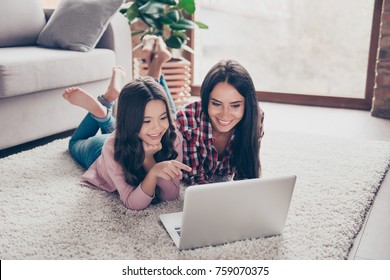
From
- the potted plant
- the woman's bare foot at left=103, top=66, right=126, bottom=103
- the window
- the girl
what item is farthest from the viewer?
the window

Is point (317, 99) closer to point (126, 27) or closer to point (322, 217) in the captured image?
point (126, 27)

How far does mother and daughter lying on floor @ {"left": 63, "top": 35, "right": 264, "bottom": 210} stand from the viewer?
142cm

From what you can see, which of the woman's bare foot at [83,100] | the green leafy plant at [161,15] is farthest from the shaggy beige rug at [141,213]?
the green leafy plant at [161,15]

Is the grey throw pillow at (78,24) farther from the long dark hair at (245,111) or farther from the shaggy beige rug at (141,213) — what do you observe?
the long dark hair at (245,111)

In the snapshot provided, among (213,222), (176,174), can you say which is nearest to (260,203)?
(213,222)

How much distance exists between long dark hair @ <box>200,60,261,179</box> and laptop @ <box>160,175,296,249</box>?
31 cm

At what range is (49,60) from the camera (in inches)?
85.1

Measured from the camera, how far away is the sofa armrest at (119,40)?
264cm

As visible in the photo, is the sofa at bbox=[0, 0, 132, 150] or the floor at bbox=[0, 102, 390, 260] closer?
the floor at bbox=[0, 102, 390, 260]

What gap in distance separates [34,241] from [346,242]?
844 mm

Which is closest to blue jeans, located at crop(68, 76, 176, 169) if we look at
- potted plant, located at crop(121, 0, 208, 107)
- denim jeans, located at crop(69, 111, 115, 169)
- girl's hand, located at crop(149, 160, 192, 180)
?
denim jeans, located at crop(69, 111, 115, 169)

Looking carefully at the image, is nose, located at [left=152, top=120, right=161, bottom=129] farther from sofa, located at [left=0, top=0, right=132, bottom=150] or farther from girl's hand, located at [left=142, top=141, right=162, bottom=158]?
sofa, located at [left=0, top=0, right=132, bottom=150]

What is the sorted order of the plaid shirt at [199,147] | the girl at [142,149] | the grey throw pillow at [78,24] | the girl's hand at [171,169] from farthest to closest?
1. the grey throw pillow at [78,24]
2. the plaid shirt at [199,147]
3. the girl at [142,149]
4. the girl's hand at [171,169]

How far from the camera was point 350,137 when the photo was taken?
2.47 metres
